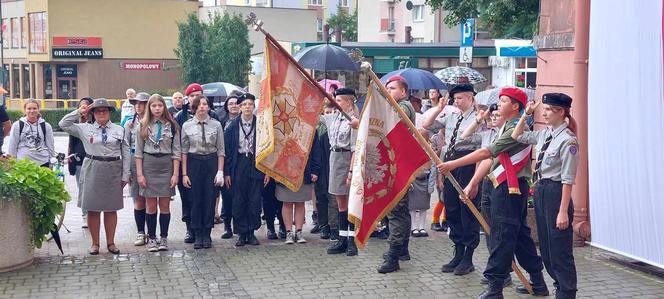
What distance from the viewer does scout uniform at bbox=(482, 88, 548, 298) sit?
733cm

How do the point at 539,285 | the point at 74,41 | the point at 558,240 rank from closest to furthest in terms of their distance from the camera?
1. the point at 558,240
2. the point at 539,285
3. the point at 74,41

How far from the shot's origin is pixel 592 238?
8875 millimetres

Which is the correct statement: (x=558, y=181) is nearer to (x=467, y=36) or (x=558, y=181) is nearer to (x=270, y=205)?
(x=270, y=205)

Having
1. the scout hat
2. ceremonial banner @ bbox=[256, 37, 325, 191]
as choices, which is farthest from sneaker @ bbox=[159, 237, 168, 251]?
the scout hat

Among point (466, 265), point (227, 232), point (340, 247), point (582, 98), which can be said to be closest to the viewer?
point (466, 265)

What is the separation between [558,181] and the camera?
23.0 ft

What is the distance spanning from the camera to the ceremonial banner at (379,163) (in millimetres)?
8016

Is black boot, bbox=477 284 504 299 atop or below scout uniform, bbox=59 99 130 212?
below

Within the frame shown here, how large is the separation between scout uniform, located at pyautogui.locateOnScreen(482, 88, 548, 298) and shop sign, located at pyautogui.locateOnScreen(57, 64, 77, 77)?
2023 inches

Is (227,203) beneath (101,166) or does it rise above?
beneath

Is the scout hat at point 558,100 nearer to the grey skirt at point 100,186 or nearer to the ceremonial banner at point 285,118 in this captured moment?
→ the ceremonial banner at point 285,118

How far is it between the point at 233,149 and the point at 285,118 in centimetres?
118

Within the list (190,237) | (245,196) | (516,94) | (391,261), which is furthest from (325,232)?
(516,94)

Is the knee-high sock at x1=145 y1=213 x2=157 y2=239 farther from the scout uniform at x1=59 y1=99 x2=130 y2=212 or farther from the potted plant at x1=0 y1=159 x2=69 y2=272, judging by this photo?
the potted plant at x1=0 y1=159 x2=69 y2=272
